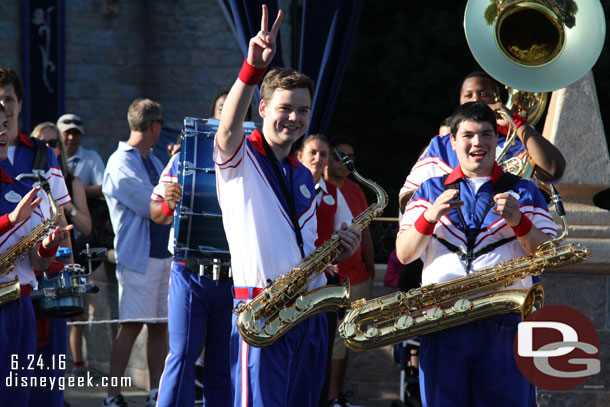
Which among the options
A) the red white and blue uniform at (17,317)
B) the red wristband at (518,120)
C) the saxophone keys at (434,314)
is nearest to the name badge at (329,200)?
the red wristband at (518,120)

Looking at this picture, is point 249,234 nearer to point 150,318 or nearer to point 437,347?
point 437,347

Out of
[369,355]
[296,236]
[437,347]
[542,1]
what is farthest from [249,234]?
[369,355]

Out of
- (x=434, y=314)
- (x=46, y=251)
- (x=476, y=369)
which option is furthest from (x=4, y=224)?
(x=476, y=369)

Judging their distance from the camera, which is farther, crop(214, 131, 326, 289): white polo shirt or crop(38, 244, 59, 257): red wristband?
crop(38, 244, 59, 257): red wristband

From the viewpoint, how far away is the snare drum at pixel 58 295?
4.67 meters

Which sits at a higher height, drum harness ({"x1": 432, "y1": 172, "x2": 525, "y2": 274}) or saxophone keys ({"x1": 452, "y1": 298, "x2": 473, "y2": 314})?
drum harness ({"x1": 432, "y1": 172, "x2": 525, "y2": 274})

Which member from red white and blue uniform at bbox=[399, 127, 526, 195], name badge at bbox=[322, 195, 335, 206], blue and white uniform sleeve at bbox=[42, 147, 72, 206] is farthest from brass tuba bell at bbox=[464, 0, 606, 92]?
blue and white uniform sleeve at bbox=[42, 147, 72, 206]

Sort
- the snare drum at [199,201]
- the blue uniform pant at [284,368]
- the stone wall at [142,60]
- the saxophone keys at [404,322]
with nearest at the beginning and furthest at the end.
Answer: the blue uniform pant at [284,368]
the saxophone keys at [404,322]
the snare drum at [199,201]
the stone wall at [142,60]

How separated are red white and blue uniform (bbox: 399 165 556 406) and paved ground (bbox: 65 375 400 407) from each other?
9.58ft

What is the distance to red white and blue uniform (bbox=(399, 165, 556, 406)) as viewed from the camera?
399cm

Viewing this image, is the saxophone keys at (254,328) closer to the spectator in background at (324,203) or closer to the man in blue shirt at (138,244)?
the spectator in background at (324,203)

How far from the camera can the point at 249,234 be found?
3.95 metres

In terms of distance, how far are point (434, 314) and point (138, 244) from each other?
3033mm

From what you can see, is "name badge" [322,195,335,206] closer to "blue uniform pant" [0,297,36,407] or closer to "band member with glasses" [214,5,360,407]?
"band member with glasses" [214,5,360,407]
